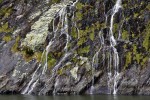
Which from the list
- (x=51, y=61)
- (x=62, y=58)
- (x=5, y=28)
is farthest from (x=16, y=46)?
(x=62, y=58)

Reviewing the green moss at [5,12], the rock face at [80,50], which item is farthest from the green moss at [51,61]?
the green moss at [5,12]

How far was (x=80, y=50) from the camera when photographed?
172 feet

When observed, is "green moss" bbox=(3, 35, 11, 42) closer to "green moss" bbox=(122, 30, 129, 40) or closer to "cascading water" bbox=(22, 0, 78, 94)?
"cascading water" bbox=(22, 0, 78, 94)

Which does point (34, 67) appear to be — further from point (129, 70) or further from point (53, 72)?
point (129, 70)

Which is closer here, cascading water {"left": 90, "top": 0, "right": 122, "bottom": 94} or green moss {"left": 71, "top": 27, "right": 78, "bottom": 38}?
cascading water {"left": 90, "top": 0, "right": 122, "bottom": 94}

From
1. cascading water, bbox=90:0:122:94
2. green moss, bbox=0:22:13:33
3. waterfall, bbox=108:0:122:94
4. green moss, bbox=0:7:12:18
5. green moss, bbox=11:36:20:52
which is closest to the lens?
cascading water, bbox=90:0:122:94

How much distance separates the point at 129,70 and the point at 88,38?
8461mm

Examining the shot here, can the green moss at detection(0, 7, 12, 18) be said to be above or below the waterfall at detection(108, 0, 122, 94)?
above

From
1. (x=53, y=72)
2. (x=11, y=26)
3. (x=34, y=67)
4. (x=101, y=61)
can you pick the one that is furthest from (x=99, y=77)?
(x=11, y=26)

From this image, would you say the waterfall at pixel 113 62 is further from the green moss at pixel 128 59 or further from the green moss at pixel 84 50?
the green moss at pixel 84 50

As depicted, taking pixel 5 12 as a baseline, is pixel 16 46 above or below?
below

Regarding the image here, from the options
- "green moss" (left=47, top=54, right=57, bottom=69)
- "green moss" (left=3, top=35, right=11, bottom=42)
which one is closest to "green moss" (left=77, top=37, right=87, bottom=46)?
"green moss" (left=47, top=54, right=57, bottom=69)

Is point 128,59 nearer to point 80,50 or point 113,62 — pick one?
point 113,62

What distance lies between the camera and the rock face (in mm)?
48062
